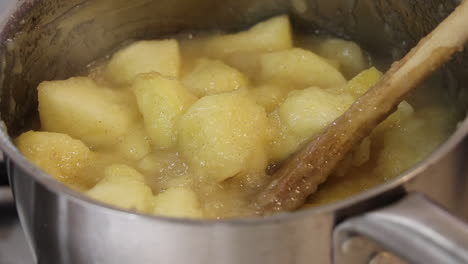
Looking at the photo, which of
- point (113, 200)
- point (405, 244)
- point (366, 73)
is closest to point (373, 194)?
point (405, 244)

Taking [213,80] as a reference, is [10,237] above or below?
below

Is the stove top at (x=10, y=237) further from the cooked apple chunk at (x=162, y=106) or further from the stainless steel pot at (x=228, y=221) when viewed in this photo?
the cooked apple chunk at (x=162, y=106)

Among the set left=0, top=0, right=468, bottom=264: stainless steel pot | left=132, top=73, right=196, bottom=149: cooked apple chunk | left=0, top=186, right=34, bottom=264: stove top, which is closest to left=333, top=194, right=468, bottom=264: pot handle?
left=0, top=0, right=468, bottom=264: stainless steel pot

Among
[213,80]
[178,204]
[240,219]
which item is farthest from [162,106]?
[240,219]

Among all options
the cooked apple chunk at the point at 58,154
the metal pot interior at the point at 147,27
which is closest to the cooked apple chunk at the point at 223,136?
the cooked apple chunk at the point at 58,154

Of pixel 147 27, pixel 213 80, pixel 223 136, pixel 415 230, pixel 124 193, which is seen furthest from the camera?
pixel 147 27

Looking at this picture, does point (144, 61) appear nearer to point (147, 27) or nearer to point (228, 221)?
point (147, 27)

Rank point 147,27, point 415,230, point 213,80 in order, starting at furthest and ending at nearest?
point 147,27 < point 213,80 < point 415,230
